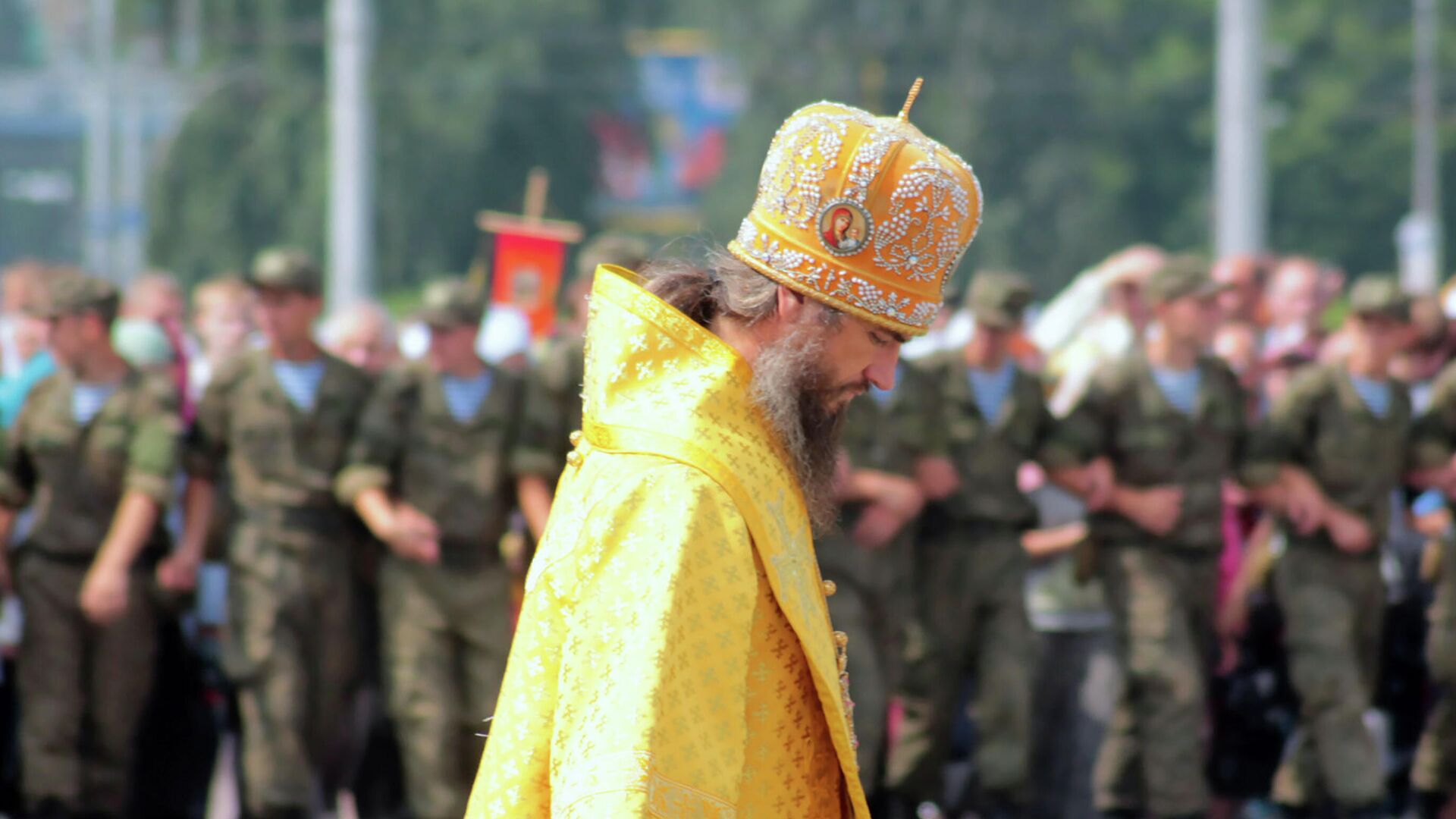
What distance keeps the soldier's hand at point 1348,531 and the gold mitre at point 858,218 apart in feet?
16.8

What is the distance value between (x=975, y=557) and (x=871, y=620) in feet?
1.51

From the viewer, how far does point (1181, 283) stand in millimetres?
7250

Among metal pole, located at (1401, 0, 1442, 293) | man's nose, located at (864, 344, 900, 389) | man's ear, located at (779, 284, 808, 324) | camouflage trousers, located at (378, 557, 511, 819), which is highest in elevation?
metal pole, located at (1401, 0, 1442, 293)

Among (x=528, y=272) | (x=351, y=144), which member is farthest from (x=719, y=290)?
(x=351, y=144)

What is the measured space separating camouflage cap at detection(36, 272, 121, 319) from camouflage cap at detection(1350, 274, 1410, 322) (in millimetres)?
4282

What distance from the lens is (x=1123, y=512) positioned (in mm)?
7352

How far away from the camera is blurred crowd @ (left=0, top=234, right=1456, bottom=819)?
23.3 feet

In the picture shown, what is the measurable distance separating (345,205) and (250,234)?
3000cm

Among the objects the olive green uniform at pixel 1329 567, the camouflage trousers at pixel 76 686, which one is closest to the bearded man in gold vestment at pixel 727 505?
the camouflage trousers at pixel 76 686

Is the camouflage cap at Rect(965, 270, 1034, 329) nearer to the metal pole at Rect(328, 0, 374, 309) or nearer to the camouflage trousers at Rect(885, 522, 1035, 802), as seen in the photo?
the camouflage trousers at Rect(885, 522, 1035, 802)

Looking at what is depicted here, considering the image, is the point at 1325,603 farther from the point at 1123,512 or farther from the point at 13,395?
the point at 13,395

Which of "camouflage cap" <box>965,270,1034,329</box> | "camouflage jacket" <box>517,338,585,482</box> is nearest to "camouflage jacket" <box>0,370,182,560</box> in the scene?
"camouflage jacket" <box>517,338,585,482</box>

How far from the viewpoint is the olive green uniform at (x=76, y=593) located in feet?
23.2

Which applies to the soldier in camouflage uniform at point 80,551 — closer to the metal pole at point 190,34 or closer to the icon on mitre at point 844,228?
→ the icon on mitre at point 844,228
